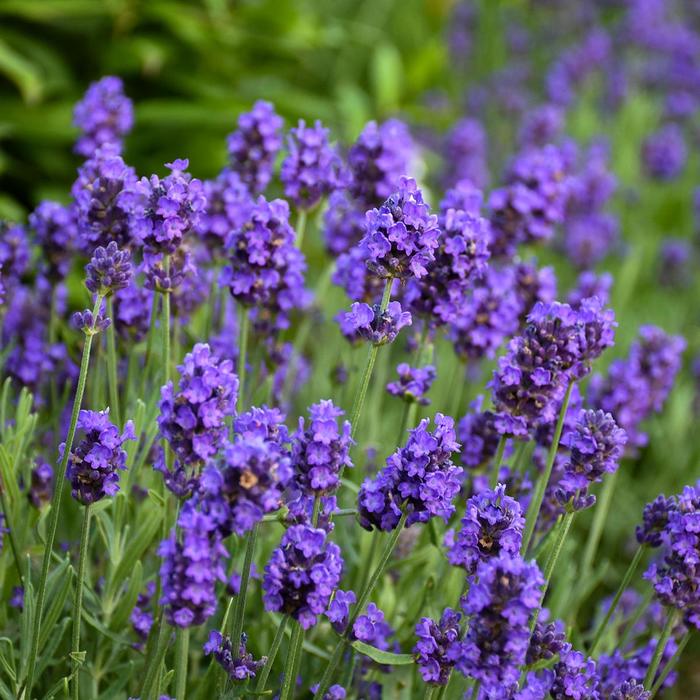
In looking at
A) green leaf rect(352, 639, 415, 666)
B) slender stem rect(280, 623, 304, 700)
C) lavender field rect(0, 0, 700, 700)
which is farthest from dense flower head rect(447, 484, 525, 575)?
slender stem rect(280, 623, 304, 700)

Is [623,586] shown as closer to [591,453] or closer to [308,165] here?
[591,453]

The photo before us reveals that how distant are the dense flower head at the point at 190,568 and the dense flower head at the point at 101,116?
5.93 feet

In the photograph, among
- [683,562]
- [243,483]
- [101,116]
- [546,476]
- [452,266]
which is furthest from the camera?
[101,116]

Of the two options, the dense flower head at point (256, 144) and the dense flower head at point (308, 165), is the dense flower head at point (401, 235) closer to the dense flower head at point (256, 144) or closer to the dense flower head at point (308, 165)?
the dense flower head at point (308, 165)

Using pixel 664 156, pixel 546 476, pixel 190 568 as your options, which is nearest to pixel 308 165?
pixel 546 476

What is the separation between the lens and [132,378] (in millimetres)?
2717

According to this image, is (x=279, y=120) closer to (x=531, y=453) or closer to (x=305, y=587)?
(x=531, y=453)

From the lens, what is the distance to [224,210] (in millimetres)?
2932

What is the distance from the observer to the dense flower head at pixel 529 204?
10.5ft

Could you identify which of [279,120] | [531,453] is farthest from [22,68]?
[531,453]

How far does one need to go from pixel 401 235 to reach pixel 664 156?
4239 millimetres

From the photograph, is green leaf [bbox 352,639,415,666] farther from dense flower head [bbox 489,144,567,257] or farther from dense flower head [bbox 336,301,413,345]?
dense flower head [bbox 489,144,567,257]

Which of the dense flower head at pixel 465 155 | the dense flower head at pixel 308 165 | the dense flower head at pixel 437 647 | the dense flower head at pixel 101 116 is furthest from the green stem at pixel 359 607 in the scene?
the dense flower head at pixel 465 155

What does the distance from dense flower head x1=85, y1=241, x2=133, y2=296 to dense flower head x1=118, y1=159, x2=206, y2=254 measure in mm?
155
